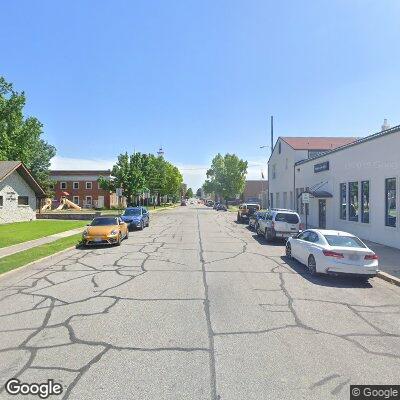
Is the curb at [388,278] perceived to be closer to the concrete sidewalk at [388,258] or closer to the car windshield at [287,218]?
the concrete sidewalk at [388,258]

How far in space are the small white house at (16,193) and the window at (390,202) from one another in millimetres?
26471

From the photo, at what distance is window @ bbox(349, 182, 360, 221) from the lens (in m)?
22.0

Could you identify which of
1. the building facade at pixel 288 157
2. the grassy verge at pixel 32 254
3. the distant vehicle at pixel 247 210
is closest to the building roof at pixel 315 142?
the building facade at pixel 288 157

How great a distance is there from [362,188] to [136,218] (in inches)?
589

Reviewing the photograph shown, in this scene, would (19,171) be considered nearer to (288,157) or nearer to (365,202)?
(288,157)

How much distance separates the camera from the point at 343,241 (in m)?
11.9

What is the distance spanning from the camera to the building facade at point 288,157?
3562 cm

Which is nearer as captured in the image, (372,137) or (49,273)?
(49,273)

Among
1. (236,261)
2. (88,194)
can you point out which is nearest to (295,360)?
(236,261)

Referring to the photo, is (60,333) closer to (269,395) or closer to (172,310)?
(172,310)

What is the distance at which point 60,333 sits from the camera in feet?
20.8

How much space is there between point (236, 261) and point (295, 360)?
28.4ft

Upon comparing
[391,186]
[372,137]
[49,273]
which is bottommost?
[49,273]

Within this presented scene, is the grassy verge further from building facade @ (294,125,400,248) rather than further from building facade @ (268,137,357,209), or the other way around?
building facade @ (268,137,357,209)
